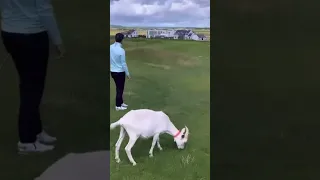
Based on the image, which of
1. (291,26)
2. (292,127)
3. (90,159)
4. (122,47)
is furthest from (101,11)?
(292,127)

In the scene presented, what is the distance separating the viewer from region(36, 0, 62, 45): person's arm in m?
4.30

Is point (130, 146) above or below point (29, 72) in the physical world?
below

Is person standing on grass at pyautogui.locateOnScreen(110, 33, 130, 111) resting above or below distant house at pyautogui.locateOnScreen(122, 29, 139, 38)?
below

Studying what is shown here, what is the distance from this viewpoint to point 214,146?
4512 millimetres

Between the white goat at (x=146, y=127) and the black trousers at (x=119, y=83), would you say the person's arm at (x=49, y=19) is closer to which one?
the black trousers at (x=119, y=83)

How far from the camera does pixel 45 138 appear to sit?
4453mm

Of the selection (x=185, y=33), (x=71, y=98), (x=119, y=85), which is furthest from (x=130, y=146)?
(x=185, y=33)

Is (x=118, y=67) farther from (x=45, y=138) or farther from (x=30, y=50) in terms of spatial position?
(x=45, y=138)

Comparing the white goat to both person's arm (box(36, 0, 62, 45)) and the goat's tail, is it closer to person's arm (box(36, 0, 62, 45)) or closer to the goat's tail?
the goat's tail

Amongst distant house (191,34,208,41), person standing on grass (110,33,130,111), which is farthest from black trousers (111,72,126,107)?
distant house (191,34,208,41)

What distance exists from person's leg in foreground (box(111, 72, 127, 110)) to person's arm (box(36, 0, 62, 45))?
20.7 inches

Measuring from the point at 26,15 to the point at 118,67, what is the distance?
83 cm

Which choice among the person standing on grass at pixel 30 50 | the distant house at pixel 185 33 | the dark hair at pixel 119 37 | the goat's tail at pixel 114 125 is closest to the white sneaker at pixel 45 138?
→ the person standing on grass at pixel 30 50

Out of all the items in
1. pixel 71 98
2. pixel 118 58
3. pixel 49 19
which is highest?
pixel 49 19
